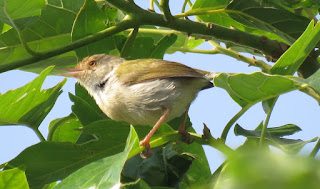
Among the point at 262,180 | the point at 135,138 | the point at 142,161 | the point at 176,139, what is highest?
the point at 262,180

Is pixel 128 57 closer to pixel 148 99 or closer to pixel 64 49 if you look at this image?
pixel 148 99

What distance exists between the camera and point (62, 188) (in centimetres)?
196

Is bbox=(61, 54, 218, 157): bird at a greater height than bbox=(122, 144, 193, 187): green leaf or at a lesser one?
greater

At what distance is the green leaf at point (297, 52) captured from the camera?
6.81 feet

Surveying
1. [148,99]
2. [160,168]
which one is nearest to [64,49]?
[160,168]

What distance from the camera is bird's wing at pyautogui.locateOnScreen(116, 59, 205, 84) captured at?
339 cm

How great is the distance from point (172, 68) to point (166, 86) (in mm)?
143

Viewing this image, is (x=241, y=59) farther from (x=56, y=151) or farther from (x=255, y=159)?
(x=255, y=159)

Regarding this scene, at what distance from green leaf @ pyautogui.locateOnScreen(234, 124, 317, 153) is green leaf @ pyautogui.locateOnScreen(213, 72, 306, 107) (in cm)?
21

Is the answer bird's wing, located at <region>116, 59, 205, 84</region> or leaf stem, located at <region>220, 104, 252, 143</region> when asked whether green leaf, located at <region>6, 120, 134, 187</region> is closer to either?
leaf stem, located at <region>220, 104, 252, 143</region>

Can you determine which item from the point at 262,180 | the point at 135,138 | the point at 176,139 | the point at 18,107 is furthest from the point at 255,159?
the point at 18,107

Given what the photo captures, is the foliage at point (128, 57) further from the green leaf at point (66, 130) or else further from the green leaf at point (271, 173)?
the green leaf at point (271, 173)

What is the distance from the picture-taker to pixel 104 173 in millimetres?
1927

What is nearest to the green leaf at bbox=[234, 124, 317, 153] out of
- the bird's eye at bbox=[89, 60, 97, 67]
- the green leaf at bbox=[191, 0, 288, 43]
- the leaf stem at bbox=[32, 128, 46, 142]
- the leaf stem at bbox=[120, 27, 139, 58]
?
the green leaf at bbox=[191, 0, 288, 43]
